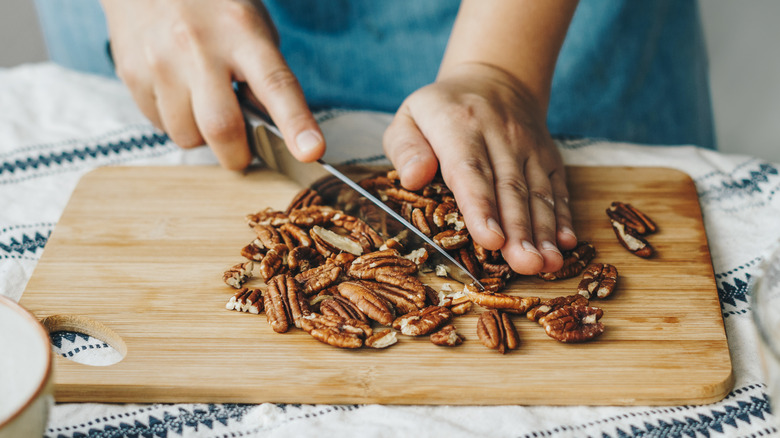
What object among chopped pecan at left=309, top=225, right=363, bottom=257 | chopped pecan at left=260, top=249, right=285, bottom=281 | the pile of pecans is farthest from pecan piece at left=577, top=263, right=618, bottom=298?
chopped pecan at left=260, top=249, right=285, bottom=281

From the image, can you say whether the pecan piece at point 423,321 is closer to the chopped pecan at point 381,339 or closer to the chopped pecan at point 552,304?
the chopped pecan at point 381,339

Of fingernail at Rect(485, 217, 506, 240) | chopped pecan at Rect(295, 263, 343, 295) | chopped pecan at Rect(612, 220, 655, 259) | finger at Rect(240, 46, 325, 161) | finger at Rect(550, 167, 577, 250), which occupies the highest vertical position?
finger at Rect(240, 46, 325, 161)

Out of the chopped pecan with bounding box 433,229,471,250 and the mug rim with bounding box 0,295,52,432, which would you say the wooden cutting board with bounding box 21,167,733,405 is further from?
the mug rim with bounding box 0,295,52,432

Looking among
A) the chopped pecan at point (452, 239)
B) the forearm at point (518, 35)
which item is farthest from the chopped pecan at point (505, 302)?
the forearm at point (518, 35)

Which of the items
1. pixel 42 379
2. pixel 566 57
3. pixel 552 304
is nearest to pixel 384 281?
pixel 552 304

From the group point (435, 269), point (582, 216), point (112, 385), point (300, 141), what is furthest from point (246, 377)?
point (582, 216)

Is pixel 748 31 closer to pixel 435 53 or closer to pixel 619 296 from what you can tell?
pixel 435 53

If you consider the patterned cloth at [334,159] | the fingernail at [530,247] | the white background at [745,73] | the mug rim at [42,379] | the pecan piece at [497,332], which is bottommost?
the white background at [745,73]
